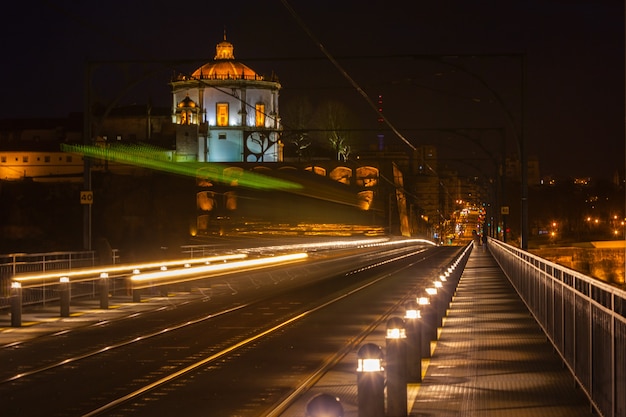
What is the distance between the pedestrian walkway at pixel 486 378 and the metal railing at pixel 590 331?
0.31 m

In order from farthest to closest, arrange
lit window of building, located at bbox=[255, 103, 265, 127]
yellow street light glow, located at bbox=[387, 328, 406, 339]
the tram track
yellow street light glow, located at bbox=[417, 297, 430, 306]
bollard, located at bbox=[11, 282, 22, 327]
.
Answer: lit window of building, located at bbox=[255, 103, 265, 127]
bollard, located at bbox=[11, 282, 22, 327]
yellow street light glow, located at bbox=[417, 297, 430, 306]
the tram track
yellow street light glow, located at bbox=[387, 328, 406, 339]

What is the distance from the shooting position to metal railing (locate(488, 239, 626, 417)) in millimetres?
10328

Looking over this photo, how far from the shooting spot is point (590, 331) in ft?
40.4

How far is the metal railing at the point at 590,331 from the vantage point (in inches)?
407

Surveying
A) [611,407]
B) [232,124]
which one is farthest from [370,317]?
[232,124]

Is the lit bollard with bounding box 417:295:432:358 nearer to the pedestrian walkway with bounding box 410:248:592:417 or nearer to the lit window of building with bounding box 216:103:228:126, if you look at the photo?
the pedestrian walkway with bounding box 410:248:592:417

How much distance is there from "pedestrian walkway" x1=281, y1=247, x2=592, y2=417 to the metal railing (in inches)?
12.1

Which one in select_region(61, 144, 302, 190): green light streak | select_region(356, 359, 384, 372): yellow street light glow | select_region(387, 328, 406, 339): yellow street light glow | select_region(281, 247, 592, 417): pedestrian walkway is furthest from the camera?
select_region(61, 144, 302, 190): green light streak

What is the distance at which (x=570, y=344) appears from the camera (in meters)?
14.8

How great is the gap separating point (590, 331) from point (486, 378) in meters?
2.90

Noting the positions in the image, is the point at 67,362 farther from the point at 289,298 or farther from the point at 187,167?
the point at 187,167

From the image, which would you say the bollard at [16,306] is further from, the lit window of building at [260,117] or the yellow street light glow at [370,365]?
the lit window of building at [260,117]

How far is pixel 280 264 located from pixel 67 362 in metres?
34.6

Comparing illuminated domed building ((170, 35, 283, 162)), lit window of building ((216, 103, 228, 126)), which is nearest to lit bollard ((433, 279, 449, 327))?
illuminated domed building ((170, 35, 283, 162))
